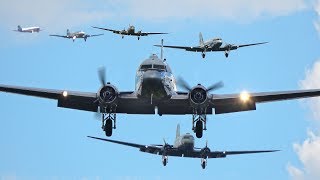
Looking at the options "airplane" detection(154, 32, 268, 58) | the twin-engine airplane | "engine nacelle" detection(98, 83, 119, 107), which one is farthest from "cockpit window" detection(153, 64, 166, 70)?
"airplane" detection(154, 32, 268, 58)

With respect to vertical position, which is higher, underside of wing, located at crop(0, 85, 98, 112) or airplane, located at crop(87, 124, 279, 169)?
airplane, located at crop(87, 124, 279, 169)

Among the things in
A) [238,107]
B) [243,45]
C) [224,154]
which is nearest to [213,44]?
[243,45]

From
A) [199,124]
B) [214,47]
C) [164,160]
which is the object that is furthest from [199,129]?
[214,47]

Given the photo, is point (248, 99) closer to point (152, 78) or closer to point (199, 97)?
point (199, 97)

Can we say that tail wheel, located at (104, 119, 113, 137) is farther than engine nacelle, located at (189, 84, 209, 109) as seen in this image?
Yes

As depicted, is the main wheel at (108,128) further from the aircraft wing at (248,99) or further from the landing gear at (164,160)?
the landing gear at (164,160)

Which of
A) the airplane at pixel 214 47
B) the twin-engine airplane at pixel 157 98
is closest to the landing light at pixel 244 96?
the twin-engine airplane at pixel 157 98

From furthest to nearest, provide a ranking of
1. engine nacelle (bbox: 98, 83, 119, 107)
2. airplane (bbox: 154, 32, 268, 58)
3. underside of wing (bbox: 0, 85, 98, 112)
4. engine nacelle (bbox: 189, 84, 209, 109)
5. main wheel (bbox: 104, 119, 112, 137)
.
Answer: airplane (bbox: 154, 32, 268, 58)
underside of wing (bbox: 0, 85, 98, 112)
main wheel (bbox: 104, 119, 112, 137)
engine nacelle (bbox: 189, 84, 209, 109)
engine nacelle (bbox: 98, 83, 119, 107)

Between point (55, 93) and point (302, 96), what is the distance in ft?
59.3

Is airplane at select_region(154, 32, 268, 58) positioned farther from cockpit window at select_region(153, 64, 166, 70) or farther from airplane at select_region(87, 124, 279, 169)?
cockpit window at select_region(153, 64, 166, 70)

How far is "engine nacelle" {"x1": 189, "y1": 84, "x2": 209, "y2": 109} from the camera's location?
40375 millimetres

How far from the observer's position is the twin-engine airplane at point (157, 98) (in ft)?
131

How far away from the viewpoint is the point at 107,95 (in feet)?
131

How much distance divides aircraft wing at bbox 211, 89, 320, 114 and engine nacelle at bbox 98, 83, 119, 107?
7.19m
